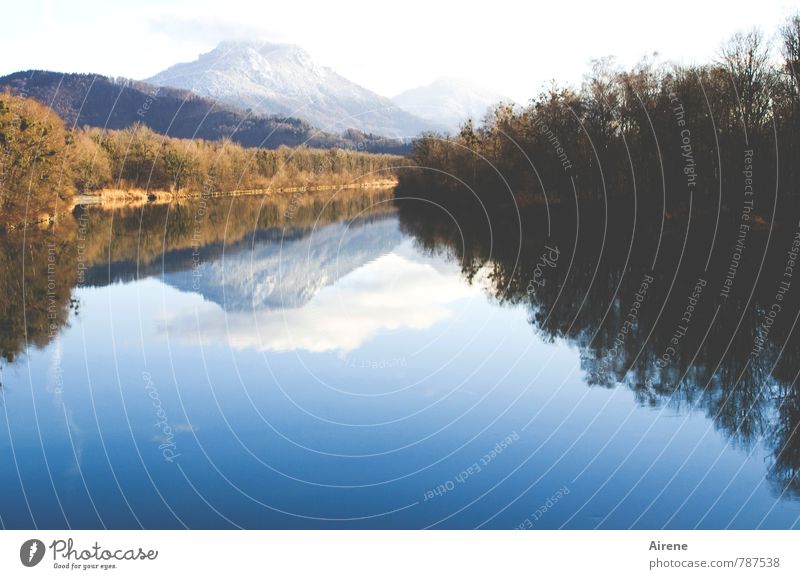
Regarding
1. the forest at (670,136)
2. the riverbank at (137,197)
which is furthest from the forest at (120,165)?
the forest at (670,136)

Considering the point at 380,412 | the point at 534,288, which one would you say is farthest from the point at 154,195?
the point at 380,412

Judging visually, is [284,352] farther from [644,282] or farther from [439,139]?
[439,139]

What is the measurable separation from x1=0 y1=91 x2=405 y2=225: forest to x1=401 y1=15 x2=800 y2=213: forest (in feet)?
96.2

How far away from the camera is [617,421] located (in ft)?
44.2

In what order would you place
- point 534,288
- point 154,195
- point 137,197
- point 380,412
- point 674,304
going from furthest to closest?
point 154,195 < point 137,197 < point 534,288 < point 674,304 < point 380,412

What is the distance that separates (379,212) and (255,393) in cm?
6059

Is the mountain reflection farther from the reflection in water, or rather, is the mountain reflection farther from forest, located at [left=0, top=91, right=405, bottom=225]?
forest, located at [left=0, top=91, right=405, bottom=225]

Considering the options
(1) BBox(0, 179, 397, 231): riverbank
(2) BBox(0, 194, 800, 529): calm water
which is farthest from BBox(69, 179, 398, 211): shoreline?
(2) BBox(0, 194, 800, 529): calm water

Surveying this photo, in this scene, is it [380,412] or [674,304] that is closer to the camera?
[380,412]

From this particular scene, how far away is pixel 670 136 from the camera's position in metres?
38.1

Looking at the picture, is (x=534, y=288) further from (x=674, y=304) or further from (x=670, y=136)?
(x=670, y=136)

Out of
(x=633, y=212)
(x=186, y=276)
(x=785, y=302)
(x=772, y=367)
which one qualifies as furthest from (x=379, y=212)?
(x=772, y=367)

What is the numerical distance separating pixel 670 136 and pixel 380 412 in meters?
28.9

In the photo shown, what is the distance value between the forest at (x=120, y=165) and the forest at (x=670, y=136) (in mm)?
29326
